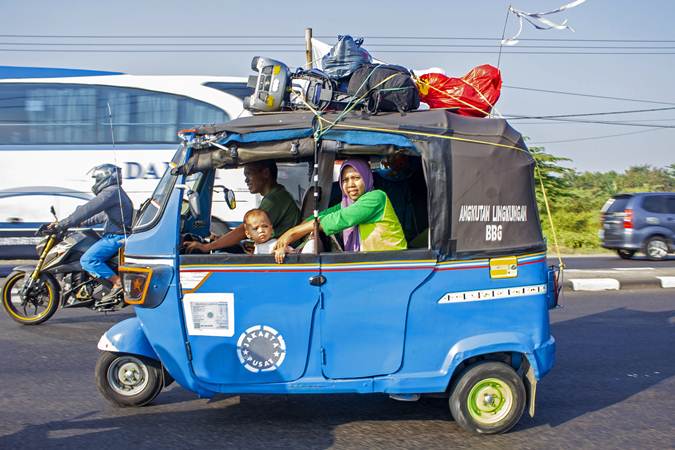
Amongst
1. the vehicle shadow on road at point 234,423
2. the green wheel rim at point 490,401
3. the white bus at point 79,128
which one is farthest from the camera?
the white bus at point 79,128

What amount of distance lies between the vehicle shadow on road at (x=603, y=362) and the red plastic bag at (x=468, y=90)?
2183mm

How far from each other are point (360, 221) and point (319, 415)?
4.66ft

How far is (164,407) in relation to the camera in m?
5.45

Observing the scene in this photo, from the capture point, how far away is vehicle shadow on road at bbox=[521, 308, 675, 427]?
5.73m

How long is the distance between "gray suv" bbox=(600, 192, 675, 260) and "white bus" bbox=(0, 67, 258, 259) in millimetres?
9005

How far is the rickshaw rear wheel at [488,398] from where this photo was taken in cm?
489

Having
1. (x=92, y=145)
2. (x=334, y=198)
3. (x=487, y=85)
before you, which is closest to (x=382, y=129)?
(x=487, y=85)

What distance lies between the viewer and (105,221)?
335 inches

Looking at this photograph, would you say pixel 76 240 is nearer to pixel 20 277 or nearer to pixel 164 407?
pixel 20 277

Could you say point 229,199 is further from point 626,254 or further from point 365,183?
point 626,254

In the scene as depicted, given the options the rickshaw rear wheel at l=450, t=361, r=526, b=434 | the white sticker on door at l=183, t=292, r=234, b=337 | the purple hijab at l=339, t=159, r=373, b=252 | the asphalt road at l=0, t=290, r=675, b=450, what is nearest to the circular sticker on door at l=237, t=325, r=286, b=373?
the white sticker on door at l=183, t=292, r=234, b=337

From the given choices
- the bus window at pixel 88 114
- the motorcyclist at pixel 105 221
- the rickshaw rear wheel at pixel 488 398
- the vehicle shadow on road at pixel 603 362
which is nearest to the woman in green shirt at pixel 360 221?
the rickshaw rear wheel at pixel 488 398

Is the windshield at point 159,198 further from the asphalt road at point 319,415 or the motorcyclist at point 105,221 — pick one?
the motorcyclist at point 105,221

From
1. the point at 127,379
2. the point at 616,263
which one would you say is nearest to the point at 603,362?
the point at 127,379
